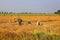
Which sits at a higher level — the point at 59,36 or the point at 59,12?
the point at 59,36

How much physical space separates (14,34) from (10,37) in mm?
482

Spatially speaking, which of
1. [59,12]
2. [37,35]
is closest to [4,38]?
[37,35]

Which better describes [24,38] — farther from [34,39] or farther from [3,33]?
[3,33]

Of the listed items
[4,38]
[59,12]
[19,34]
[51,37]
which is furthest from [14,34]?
[59,12]

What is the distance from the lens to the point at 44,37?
31.4 feet

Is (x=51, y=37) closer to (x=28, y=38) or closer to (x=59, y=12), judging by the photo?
(x=28, y=38)

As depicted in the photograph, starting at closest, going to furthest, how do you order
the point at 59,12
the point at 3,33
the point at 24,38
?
1. the point at 24,38
2. the point at 3,33
3. the point at 59,12

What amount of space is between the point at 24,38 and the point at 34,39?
0.44m

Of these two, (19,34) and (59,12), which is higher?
(19,34)

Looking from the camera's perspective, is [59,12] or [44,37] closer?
[44,37]

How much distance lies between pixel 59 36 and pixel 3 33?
2.63m

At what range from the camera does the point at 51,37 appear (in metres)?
9.75

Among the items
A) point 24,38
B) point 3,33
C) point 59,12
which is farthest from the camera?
point 59,12

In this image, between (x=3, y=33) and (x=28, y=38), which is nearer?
(x=28, y=38)
